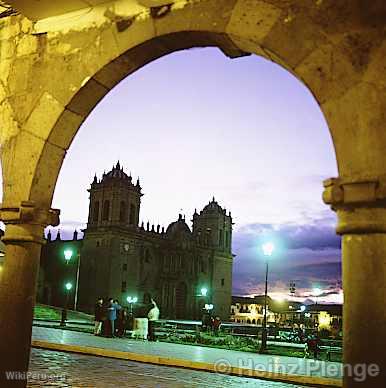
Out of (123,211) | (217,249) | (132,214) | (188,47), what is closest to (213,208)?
(217,249)

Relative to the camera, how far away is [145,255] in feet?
168

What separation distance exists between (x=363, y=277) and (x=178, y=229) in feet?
184

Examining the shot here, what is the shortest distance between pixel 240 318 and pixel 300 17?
199ft

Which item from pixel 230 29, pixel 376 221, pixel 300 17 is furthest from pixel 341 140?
pixel 230 29

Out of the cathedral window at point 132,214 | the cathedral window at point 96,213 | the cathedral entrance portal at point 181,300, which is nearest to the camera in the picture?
the cathedral window at point 96,213

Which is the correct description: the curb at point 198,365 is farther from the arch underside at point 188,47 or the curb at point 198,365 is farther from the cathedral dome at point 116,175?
the cathedral dome at point 116,175

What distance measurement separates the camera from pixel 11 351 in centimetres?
395

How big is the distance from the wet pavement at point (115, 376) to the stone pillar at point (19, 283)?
68.0 inches

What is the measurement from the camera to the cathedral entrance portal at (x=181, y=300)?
54.5m

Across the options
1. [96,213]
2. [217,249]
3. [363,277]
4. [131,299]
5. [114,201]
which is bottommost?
[131,299]

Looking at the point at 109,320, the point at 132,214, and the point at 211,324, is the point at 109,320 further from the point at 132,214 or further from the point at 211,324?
the point at 132,214

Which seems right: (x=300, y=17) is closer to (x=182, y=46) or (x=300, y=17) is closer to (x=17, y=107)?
(x=182, y=46)

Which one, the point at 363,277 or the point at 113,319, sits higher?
the point at 363,277

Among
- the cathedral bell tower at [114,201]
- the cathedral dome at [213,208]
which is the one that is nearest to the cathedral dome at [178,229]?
the cathedral dome at [213,208]
